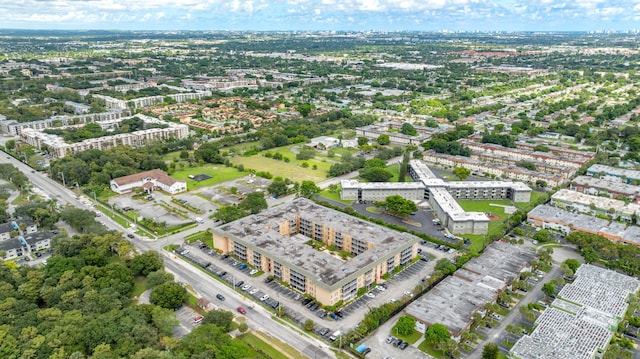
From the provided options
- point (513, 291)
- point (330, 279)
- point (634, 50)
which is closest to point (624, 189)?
point (513, 291)

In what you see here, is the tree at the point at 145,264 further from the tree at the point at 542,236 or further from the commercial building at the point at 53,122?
the commercial building at the point at 53,122

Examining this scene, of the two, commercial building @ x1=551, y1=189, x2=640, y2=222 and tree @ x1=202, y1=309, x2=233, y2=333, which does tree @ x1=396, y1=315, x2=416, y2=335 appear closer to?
tree @ x1=202, y1=309, x2=233, y2=333

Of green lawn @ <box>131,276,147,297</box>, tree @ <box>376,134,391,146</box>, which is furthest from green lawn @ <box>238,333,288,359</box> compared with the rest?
tree @ <box>376,134,391,146</box>

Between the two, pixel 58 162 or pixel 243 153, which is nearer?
pixel 58 162

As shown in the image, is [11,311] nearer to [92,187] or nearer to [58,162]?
[92,187]

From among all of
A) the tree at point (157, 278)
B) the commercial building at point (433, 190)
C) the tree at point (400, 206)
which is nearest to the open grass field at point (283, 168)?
the commercial building at point (433, 190)

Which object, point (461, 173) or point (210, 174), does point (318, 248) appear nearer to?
point (461, 173)
